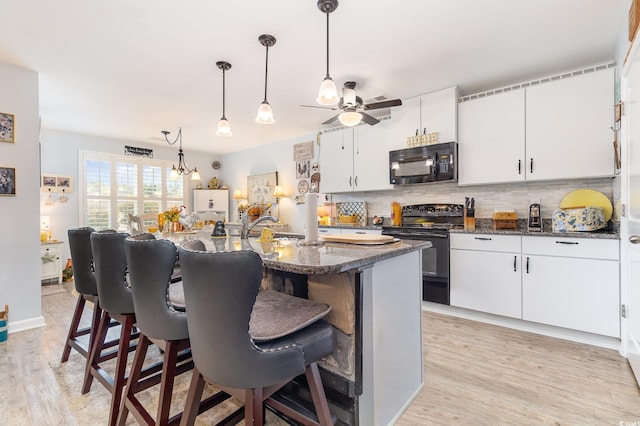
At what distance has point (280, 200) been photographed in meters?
6.03

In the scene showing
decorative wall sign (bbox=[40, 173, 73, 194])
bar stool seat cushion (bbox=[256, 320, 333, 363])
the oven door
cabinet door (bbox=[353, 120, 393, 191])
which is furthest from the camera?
decorative wall sign (bbox=[40, 173, 73, 194])

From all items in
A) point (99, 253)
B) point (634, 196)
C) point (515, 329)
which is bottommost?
point (515, 329)

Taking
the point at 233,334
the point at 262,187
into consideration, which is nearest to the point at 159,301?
the point at 233,334

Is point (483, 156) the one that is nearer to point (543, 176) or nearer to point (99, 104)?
point (543, 176)

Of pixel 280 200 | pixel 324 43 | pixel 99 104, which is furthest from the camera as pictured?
pixel 280 200

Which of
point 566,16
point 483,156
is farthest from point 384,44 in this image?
point 483,156

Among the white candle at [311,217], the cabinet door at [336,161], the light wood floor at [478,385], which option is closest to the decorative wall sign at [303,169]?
the cabinet door at [336,161]

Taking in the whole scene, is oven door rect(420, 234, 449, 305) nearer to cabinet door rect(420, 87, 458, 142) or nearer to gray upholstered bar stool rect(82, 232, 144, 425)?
cabinet door rect(420, 87, 458, 142)

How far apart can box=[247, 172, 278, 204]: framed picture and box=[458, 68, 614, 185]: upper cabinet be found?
3.66 meters

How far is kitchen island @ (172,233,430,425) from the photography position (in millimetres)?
1288

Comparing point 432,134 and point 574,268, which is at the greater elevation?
point 432,134

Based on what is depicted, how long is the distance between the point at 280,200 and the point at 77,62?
145 inches

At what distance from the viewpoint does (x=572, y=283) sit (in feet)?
8.48

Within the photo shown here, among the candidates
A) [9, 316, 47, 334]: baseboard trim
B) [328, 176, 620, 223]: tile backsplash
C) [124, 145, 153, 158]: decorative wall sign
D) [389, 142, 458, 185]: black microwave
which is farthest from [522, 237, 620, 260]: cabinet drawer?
[124, 145, 153, 158]: decorative wall sign
